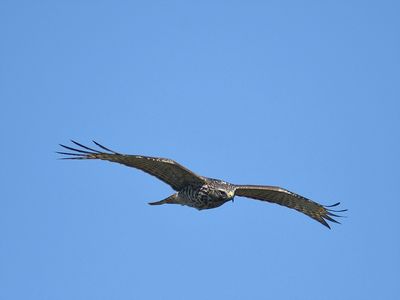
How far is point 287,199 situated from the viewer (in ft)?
67.3

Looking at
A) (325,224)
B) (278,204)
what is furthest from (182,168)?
(325,224)

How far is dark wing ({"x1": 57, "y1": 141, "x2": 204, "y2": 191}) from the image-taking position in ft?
54.7

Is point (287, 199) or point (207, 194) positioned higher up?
point (287, 199)

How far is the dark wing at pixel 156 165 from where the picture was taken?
16.7 m

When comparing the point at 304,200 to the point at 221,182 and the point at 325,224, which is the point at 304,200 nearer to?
the point at 325,224

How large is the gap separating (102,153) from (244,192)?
4453 millimetres

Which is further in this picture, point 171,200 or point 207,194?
point 171,200

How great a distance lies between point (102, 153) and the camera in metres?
16.7

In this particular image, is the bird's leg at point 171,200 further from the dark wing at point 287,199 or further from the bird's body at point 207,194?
the dark wing at point 287,199

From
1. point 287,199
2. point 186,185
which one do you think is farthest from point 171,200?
point 287,199

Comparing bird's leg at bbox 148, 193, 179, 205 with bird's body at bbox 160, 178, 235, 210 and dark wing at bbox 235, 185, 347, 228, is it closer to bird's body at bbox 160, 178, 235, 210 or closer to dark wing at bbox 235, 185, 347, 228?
bird's body at bbox 160, 178, 235, 210

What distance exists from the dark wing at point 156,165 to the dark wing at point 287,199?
5.35 feet

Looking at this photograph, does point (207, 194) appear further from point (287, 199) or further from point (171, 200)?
point (287, 199)

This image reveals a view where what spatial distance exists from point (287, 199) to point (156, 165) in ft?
15.3
